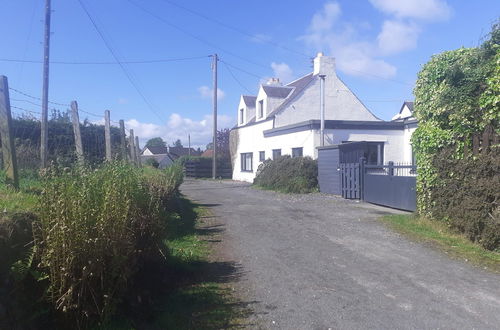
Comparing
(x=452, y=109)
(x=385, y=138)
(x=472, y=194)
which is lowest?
(x=472, y=194)

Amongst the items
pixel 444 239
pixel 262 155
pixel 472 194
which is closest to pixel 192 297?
pixel 444 239

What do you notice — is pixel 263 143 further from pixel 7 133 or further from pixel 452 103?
pixel 7 133

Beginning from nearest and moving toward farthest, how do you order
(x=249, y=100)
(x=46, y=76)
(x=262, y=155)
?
(x=46, y=76), (x=262, y=155), (x=249, y=100)

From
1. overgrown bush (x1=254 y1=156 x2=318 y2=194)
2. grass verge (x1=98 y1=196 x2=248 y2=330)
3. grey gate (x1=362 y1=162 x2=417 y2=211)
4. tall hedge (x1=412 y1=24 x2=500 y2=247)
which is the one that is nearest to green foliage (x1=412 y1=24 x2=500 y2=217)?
tall hedge (x1=412 y1=24 x2=500 y2=247)

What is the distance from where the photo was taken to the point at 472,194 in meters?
8.22

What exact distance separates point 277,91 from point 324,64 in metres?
4.24

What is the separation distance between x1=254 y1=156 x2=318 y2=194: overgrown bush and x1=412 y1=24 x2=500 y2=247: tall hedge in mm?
9413

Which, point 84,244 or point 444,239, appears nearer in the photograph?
point 84,244

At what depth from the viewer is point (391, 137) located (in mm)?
22469

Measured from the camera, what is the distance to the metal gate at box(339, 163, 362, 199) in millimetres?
16375

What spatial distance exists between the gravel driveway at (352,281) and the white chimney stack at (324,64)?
20.0 meters

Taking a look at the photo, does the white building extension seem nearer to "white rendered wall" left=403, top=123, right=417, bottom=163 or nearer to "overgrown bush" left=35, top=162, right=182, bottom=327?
"white rendered wall" left=403, top=123, right=417, bottom=163

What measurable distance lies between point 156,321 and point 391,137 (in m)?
20.2

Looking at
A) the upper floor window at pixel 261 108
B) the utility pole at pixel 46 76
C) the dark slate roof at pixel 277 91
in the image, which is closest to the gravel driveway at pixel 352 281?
the utility pole at pixel 46 76
